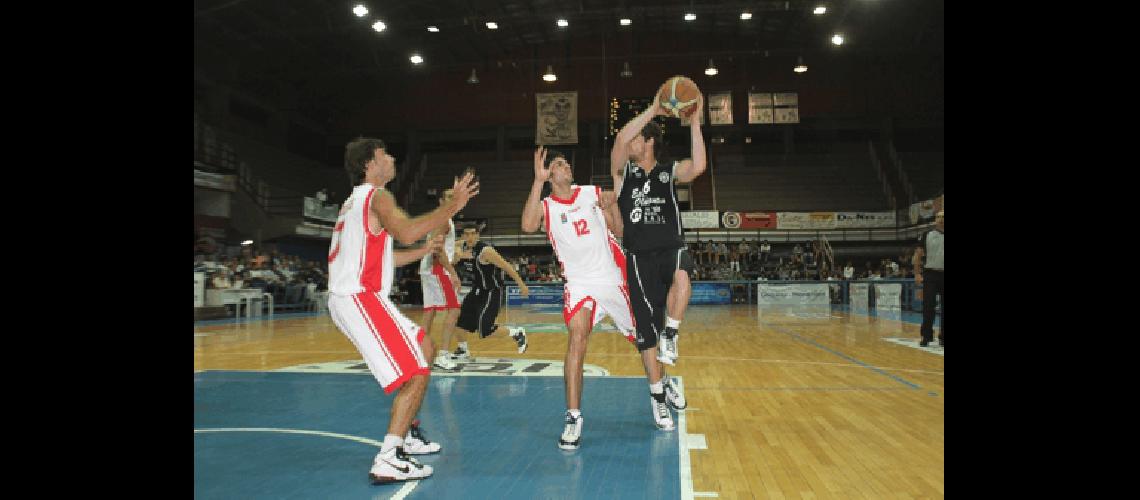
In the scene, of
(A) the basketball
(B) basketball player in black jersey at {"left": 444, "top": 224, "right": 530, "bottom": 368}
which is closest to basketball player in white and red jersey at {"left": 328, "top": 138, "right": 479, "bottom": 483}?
(A) the basketball

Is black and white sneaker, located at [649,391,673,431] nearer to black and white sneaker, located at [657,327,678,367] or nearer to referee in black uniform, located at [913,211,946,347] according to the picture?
black and white sneaker, located at [657,327,678,367]

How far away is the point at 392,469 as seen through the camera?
314cm

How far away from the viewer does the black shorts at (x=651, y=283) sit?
14.6 ft

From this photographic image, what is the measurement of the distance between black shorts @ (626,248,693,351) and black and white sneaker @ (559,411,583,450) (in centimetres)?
75

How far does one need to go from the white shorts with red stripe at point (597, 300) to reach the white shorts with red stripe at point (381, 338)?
1214mm

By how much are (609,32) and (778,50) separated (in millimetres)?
6609

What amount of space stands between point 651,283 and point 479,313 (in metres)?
3.78

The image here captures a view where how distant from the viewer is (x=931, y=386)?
240 inches

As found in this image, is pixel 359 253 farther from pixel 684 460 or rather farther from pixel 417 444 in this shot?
pixel 684 460

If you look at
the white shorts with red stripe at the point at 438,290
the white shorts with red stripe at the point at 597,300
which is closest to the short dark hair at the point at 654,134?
the white shorts with red stripe at the point at 597,300

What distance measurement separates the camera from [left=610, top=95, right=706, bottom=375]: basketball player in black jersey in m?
4.45

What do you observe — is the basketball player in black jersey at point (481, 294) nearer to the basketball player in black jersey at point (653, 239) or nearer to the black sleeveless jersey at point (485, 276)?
the black sleeveless jersey at point (485, 276)
